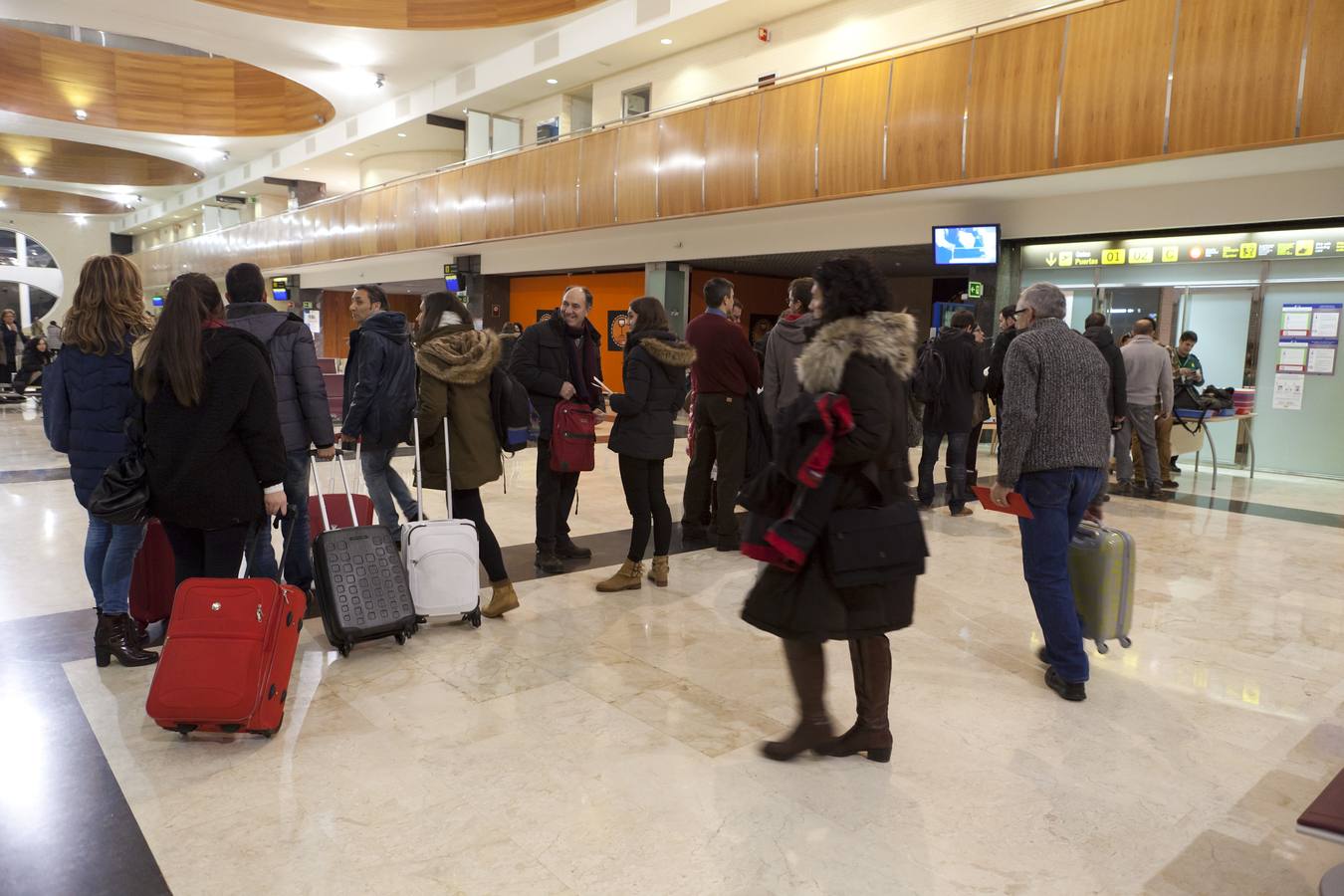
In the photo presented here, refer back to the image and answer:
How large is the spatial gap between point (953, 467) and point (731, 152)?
5.92 meters

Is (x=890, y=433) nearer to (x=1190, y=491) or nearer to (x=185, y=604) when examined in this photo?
(x=185, y=604)

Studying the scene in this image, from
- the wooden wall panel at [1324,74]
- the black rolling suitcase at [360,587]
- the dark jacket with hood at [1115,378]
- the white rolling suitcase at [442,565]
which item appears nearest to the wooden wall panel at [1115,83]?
the wooden wall panel at [1324,74]

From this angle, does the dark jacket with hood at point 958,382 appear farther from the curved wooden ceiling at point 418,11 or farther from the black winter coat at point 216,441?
the curved wooden ceiling at point 418,11

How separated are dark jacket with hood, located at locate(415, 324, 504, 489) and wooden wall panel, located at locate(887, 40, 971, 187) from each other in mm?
6529

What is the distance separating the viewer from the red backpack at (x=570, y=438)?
15.0 feet

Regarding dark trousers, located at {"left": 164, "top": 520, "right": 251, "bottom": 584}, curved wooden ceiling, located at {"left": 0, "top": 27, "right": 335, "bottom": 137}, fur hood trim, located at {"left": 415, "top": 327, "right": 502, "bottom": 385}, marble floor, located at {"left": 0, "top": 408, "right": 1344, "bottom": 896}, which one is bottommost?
marble floor, located at {"left": 0, "top": 408, "right": 1344, "bottom": 896}

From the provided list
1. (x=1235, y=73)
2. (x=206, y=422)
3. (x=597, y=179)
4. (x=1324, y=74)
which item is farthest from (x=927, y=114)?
(x=206, y=422)

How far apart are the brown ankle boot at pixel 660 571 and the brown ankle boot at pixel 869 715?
1931 mm

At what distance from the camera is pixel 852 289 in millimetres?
2402

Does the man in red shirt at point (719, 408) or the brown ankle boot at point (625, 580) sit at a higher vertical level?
the man in red shirt at point (719, 408)

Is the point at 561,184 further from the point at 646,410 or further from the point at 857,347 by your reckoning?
the point at 857,347

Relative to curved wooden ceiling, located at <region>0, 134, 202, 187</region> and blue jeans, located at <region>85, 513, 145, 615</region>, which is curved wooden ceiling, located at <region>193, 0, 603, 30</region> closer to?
blue jeans, located at <region>85, 513, 145, 615</region>

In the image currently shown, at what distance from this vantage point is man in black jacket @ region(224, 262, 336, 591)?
349cm

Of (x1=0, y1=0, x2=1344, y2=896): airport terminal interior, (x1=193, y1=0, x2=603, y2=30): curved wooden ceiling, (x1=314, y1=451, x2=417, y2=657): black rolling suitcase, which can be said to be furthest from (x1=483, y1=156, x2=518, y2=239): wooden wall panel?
(x1=314, y1=451, x2=417, y2=657): black rolling suitcase
